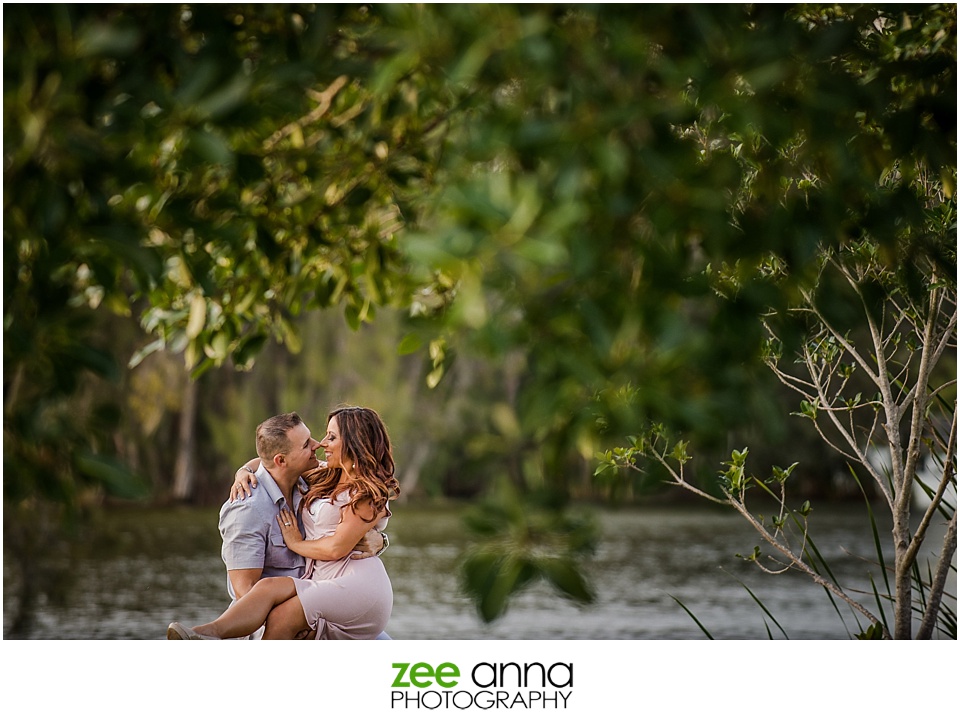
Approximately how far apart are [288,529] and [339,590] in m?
0.21

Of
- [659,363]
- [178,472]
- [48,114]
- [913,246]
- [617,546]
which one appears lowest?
[617,546]

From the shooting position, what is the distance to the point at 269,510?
2.62 m

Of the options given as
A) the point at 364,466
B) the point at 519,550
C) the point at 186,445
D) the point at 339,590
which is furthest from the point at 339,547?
the point at 186,445

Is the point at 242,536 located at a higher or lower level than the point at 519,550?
lower

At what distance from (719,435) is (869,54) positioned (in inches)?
22.2

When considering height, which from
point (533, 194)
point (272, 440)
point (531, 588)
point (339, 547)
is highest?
point (533, 194)

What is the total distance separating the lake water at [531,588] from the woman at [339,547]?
3533 millimetres
